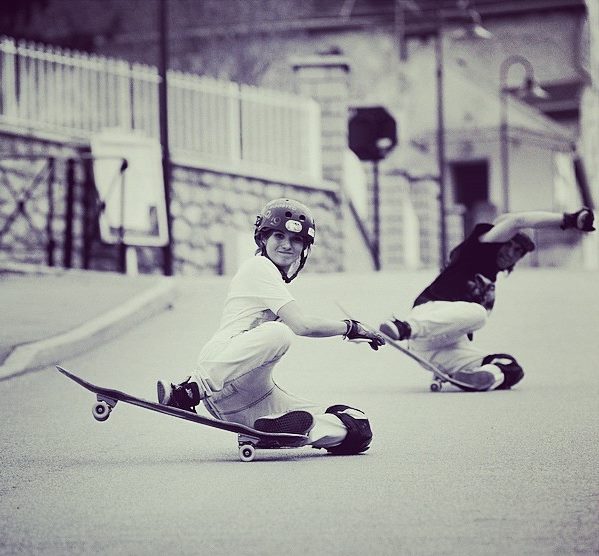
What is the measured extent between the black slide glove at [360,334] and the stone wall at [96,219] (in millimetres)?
14667

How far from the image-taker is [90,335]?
13.0 meters

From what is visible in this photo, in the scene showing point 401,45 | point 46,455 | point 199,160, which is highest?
point 401,45

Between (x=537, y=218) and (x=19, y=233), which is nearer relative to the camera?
(x=537, y=218)

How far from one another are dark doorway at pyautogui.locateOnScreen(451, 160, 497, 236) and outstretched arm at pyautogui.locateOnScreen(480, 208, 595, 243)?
45.5 meters

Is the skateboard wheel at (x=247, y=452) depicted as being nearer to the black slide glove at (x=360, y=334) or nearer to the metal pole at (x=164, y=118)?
the black slide glove at (x=360, y=334)

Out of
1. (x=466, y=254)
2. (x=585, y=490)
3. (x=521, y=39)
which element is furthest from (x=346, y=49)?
(x=585, y=490)

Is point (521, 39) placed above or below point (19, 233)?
above

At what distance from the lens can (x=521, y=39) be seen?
55.6 m

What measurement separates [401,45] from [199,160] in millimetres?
A: 29438

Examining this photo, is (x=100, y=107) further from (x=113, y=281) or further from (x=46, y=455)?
(x=46, y=455)

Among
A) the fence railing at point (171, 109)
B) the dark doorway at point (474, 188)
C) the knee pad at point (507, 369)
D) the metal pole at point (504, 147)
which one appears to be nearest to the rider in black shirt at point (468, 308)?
the knee pad at point (507, 369)

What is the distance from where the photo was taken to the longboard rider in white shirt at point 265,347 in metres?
6.95

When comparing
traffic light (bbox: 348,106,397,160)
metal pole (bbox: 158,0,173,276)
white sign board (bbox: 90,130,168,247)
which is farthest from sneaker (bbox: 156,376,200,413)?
traffic light (bbox: 348,106,397,160)

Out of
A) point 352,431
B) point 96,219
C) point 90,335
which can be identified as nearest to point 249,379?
point 352,431
